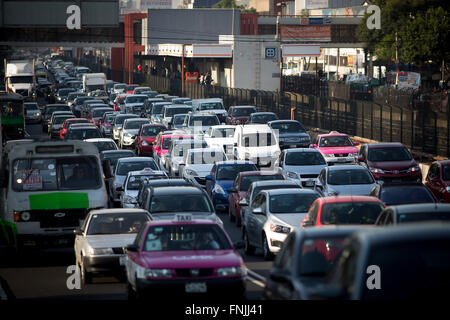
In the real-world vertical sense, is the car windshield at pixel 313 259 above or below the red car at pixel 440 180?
above

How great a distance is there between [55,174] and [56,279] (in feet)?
10.1

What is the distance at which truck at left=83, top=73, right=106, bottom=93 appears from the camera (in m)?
86.3

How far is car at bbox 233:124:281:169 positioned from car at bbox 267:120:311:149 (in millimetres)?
2750

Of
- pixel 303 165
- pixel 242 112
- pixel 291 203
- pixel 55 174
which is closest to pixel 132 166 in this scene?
pixel 303 165

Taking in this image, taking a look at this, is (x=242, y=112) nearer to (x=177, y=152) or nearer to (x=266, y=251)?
(x=177, y=152)

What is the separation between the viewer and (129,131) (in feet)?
156

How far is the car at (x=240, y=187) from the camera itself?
2612 centimetres

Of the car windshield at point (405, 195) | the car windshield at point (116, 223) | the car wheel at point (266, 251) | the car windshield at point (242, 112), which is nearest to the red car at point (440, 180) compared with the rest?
the car windshield at point (405, 195)

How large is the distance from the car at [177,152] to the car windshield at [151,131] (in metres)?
7.65

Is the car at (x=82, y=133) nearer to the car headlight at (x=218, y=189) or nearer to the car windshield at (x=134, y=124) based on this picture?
the car windshield at (x=134, y=124)

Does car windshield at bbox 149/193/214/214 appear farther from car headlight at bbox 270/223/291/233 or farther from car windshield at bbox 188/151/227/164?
car windshield at bbox 188/151/227/164

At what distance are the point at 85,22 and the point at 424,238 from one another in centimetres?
3421

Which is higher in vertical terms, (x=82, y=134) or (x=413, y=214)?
(x=413, y=214)

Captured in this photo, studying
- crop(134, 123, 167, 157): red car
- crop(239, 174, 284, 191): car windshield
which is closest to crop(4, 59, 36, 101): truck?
crop(134, 123, 167, 157): red car
